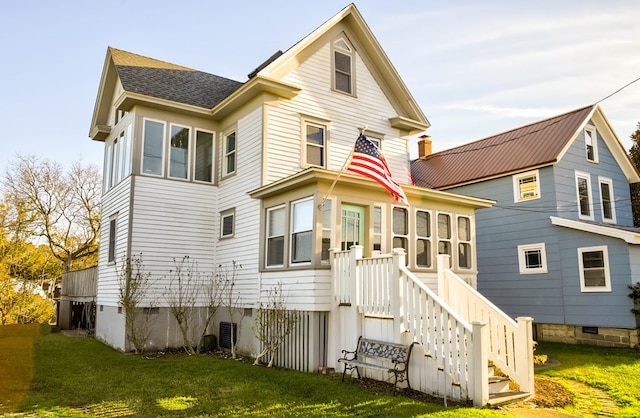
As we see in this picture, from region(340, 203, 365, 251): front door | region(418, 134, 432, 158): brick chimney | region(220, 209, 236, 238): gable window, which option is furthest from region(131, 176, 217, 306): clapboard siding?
region(418, 134, 432, 158): brick chimney

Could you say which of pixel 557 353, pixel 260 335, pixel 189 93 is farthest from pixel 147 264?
pixel 557 353

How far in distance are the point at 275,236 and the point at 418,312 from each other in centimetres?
458

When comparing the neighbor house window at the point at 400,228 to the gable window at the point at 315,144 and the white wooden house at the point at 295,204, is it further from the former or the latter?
the gable window at the point at 315,144

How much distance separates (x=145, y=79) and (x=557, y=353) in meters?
13.9

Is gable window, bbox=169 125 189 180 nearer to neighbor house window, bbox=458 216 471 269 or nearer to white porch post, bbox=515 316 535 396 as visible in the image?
neighbor house window, bbox=458 216 471 269

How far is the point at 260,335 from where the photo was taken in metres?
11.1

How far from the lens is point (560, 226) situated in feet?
51.9

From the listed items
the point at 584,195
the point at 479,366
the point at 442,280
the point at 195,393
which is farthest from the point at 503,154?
the point at 195,393

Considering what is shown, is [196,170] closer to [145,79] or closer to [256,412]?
[145,79]

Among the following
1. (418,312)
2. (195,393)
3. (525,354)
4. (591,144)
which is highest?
(591,144)

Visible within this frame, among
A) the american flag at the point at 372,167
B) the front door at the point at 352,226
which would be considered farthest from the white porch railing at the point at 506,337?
the front door at the point at 352,226

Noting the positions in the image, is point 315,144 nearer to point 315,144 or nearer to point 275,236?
point 315,144

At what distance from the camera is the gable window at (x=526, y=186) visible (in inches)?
661

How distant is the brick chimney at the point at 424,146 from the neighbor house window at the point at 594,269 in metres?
9.50
